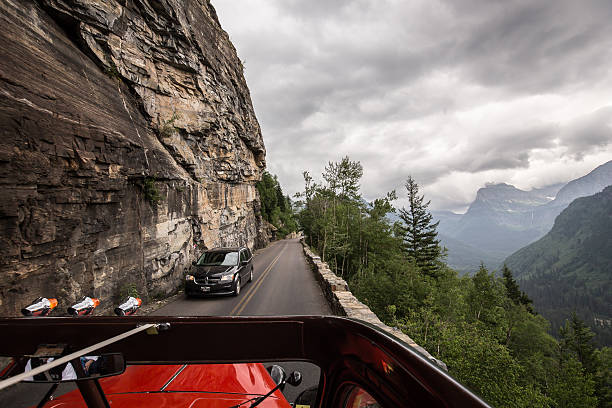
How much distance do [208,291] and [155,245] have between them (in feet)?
10.1

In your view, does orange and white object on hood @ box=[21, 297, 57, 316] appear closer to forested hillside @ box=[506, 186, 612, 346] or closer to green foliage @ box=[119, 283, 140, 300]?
green foliage @ box=[119, 283, 140, 300]

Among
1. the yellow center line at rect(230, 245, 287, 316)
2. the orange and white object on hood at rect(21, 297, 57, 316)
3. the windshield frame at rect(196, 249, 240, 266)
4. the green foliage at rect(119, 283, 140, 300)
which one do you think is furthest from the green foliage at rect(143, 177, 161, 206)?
the orange and white object on hood at rect(21, 297, 57, 316)

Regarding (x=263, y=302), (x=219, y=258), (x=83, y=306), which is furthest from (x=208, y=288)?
(x=83, y=306)

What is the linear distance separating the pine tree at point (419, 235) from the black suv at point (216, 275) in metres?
31.3

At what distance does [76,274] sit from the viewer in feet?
21.9

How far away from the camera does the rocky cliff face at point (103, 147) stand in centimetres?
552

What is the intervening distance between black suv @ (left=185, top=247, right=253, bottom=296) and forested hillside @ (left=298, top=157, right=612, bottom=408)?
19.9 ft

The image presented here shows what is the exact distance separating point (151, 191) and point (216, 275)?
14.4 ft

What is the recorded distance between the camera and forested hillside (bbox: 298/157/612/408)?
7.22 meters

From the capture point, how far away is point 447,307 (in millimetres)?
22125

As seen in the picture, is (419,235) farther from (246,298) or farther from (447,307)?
(246,298)

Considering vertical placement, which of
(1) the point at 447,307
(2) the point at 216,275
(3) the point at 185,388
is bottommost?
(1) the point at 447,307

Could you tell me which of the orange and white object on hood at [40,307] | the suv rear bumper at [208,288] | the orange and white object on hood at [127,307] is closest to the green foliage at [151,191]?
the suv rear bumper at [208,288]

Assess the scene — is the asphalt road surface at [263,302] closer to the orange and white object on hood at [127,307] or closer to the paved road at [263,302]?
the paved road at [263,302]
